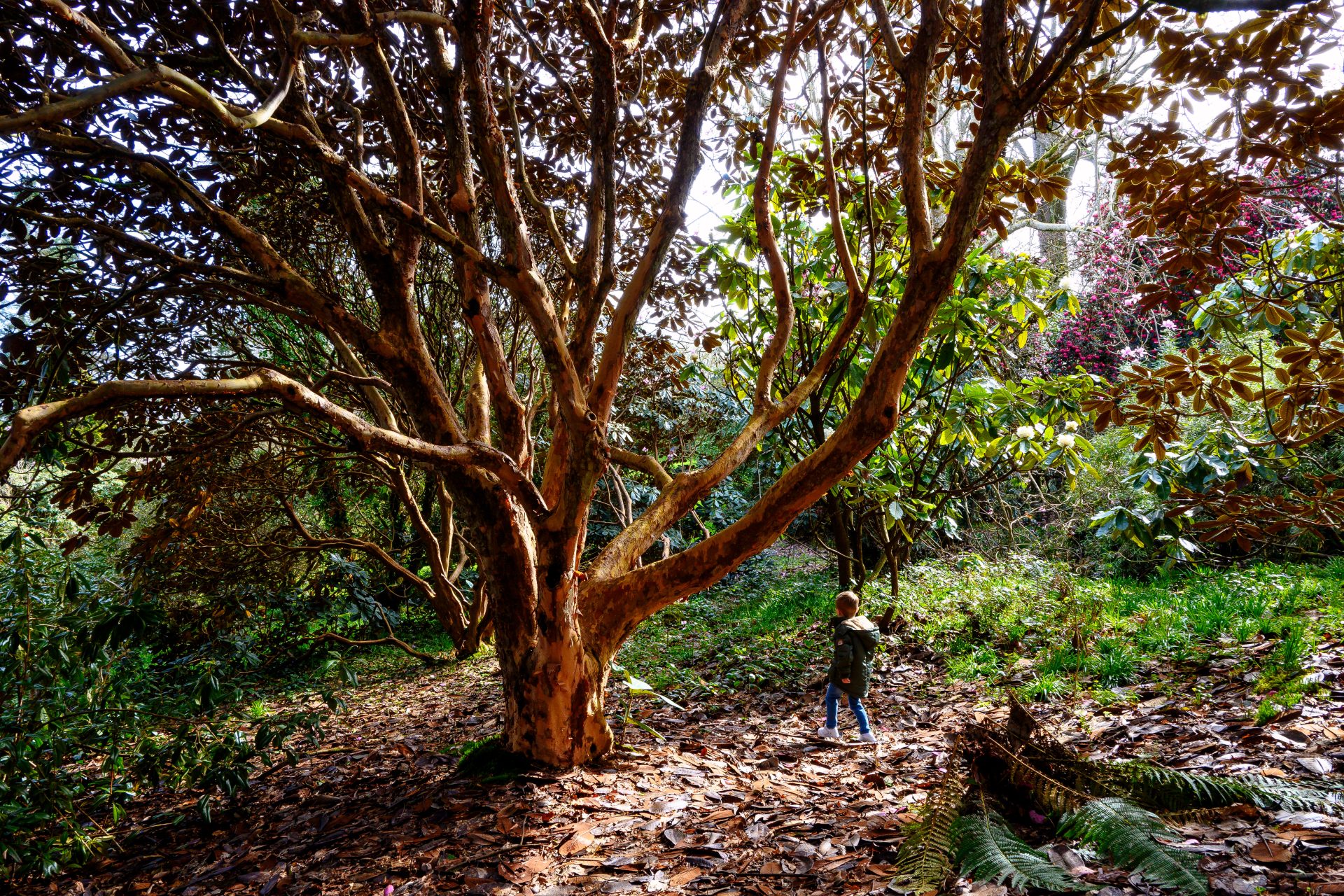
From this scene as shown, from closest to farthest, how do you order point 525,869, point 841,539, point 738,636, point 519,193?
point 525,869, point 519,193, point 841,539, point 738,636

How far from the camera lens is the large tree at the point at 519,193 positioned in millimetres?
2361

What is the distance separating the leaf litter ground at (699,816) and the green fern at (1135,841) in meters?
0.07

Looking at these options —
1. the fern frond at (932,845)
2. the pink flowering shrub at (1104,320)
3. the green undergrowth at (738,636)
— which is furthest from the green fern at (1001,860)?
the pink flowering shrub at (1104,320)

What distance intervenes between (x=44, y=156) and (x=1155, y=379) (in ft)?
17.8

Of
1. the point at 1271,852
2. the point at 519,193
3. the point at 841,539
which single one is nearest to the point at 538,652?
the point at 1271,852

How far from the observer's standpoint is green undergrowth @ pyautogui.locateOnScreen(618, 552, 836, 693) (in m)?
6.04

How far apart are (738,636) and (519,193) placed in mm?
5110

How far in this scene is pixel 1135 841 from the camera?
1788 mm

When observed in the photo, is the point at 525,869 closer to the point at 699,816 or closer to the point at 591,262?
the point at 699,816

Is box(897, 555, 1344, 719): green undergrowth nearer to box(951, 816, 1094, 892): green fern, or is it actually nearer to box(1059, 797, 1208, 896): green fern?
box(1059, 797, 1208, 896): green fern

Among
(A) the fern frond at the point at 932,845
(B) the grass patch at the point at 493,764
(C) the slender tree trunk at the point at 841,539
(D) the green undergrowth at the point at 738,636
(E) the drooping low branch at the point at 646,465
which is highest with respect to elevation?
(E) the drooping low branch at the point at 646,465

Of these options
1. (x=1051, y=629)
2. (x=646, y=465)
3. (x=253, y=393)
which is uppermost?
(x=253, y=393)

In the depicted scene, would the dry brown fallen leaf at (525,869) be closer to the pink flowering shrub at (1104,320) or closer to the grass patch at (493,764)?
the grass patch at (493,764)

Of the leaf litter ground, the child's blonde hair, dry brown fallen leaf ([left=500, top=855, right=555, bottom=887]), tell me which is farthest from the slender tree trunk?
dry brown fallen leaf ([left=500, top=855, right=555, bottom=887])
